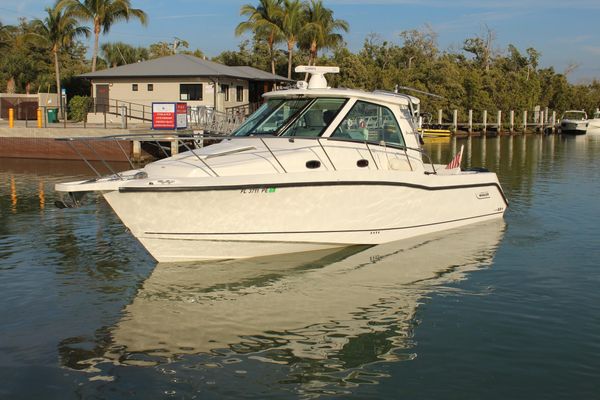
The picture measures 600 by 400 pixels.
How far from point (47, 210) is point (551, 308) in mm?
11542

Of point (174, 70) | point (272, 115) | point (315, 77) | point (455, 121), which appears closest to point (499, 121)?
point (455, 121)

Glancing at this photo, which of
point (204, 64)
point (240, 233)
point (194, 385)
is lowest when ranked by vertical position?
point (194, 385)

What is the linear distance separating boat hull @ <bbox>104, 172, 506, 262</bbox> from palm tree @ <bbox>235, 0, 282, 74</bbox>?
38.5 m

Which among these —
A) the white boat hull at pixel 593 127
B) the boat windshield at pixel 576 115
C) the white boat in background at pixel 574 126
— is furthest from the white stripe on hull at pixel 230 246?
the boat windshield at pixel 576 115

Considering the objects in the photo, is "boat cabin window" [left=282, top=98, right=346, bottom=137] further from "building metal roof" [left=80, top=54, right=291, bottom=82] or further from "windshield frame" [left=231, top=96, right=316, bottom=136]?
"building metal roof" [left=80, top=54, right=291, bottom=82]

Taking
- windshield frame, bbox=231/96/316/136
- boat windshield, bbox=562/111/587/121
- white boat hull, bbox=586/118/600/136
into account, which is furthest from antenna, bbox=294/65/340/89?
boat windshield, bbox=562/111/587/121

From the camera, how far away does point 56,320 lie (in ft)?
27.1

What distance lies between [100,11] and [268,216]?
36.0m

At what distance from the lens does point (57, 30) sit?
1657 inches

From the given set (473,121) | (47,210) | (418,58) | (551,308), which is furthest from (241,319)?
(418,58)

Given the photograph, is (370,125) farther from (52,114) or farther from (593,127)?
(593,127)

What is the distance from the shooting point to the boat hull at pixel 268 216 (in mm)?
9820

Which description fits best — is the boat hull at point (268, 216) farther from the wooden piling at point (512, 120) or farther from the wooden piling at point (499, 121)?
the wooden piling at point (512, 120)

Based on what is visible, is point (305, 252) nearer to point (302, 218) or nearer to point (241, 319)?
point (302, 218)
